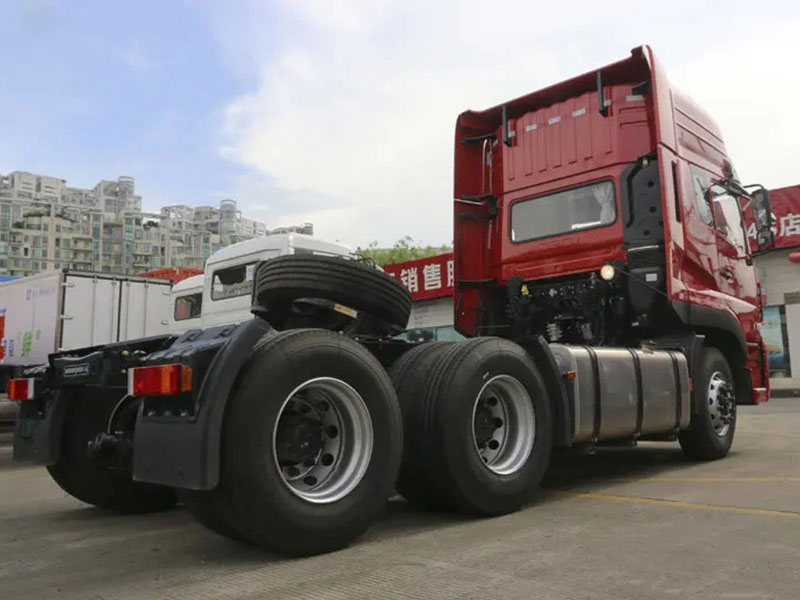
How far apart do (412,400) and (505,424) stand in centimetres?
83

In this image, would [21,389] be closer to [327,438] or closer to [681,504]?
[327,438]

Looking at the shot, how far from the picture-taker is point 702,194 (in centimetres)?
730

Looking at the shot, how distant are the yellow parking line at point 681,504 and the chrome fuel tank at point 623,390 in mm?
434

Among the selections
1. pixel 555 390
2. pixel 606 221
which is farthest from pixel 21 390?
pixel 606 221

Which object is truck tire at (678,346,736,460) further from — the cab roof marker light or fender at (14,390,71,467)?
the cab roof marker light

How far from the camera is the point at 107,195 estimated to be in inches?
6718

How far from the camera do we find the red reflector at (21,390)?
15.4 ft

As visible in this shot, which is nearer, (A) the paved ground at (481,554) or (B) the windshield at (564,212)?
(A) the paved ground at (481,554)

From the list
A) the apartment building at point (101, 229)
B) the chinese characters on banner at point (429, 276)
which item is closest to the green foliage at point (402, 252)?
the chinese characters on banner at point (429, 276)

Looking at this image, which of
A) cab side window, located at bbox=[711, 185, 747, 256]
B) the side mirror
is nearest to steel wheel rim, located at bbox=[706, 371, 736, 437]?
cab side window, located at bbox=[711, 185, 747, 256]

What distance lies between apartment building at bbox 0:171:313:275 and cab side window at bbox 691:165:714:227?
117m

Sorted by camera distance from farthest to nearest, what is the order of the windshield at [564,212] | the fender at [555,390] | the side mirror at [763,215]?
the side mirror at [763,215] → the windshield at [564,212] → the fender at [555,390]

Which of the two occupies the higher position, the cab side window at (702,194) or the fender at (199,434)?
the cab side window at (702,194)

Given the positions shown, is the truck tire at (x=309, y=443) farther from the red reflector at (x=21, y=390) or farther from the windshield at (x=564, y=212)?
the windshield at (x=564, y=212)
